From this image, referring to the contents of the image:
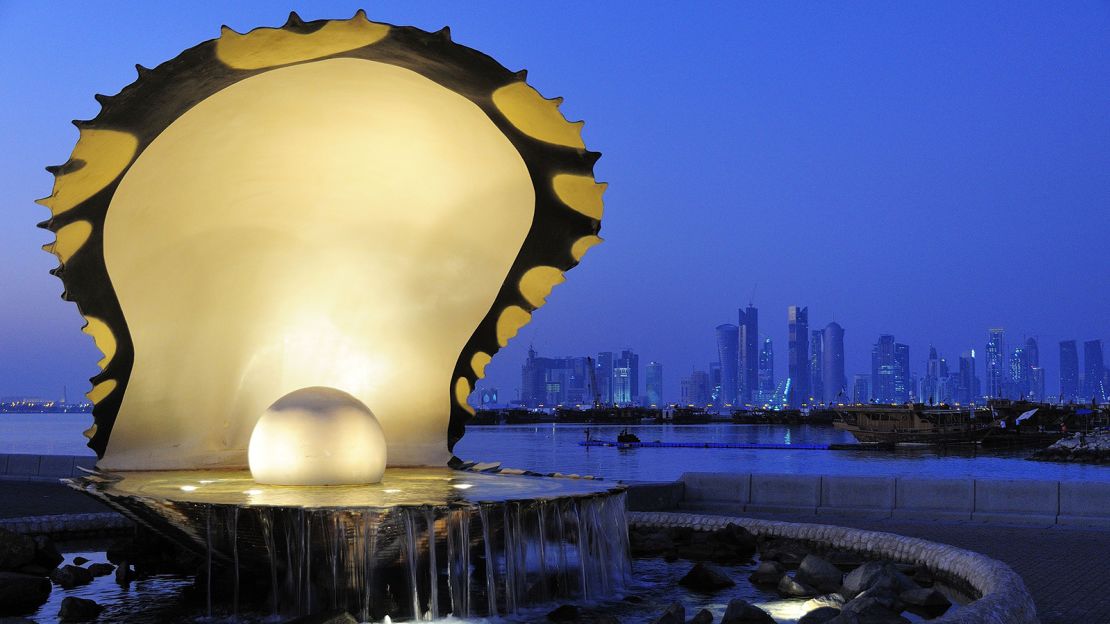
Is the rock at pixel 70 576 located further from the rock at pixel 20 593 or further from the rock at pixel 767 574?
the rock at pixel 767 574

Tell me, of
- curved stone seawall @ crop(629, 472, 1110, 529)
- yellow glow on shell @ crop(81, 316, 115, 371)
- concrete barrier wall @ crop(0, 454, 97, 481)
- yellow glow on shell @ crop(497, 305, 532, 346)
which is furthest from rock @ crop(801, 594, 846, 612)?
concrete barrier wall @ crop(0, 454, 97, 481)

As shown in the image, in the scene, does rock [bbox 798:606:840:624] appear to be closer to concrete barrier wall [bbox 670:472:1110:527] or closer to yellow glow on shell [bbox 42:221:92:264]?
concrete barrier wall [bbox 670:472:1110:527]

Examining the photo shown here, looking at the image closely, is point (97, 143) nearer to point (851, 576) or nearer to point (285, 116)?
point (285, 116)

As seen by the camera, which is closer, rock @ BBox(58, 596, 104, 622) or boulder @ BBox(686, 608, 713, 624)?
boulder @ BBox(686, 608, 713, 624)

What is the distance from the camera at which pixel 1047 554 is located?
459 inches

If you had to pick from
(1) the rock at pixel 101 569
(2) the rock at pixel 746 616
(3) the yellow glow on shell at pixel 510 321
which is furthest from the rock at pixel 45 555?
(2) the rock at pixel 746 616

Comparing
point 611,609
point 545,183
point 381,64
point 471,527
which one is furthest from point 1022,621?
point 381,64

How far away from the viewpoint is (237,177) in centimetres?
1191

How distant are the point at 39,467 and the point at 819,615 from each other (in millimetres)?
18659

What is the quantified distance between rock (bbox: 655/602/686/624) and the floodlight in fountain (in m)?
1.33

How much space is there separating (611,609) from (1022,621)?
3.37m

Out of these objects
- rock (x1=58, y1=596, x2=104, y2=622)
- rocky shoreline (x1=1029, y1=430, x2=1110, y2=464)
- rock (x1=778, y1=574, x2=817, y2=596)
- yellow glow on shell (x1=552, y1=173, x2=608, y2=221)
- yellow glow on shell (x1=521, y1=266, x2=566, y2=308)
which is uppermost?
yellow glow on shell (x1=552, y1=173, x2=608, y2=221)

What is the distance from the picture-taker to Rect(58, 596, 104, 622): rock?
877cm

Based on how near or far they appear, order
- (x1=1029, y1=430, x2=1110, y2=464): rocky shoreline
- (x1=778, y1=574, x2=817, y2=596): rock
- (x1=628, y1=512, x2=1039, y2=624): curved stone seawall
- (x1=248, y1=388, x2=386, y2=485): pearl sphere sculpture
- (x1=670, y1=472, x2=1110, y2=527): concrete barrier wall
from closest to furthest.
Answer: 1. (x1=628, y1=512, x2=1039, y2=624): curved stone seawall
2. (x1=778, y1=574, x2=817, y2=596): rock
3. (x1=248, y1=388, x2=386, y2=485): pearl sphere sculpture
4. (x1=670, y1=472, x2=1110, y2=527): concrete barrier wall
5. (x1=1029, y1=430, x2=1110, y2=464): rocky shoreline
